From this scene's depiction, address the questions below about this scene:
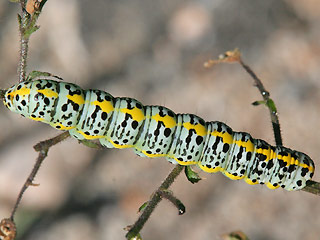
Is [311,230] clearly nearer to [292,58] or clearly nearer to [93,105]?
[292,58]

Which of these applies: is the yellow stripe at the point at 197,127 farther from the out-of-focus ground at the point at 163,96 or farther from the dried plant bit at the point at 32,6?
the out-of-focus ground at the point at 163,96

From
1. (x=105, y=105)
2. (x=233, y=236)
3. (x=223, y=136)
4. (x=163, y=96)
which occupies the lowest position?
(x=233, y=236)

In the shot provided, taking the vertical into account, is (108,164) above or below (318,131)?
below

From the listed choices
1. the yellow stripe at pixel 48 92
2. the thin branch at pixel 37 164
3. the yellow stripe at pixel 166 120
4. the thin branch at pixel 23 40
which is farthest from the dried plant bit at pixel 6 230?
the yellow stripe at pixel 166 120

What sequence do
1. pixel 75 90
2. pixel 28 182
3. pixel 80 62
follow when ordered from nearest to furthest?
pixel 28 182, pixel 75 90, pixel 80 62

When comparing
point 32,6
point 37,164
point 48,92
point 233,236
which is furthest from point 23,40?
point 233,236

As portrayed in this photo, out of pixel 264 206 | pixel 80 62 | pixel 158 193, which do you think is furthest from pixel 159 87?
pixel 158 193

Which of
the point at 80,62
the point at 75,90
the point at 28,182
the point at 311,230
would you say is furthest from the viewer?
the point at 80,62

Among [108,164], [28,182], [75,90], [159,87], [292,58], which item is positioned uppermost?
[292,58]

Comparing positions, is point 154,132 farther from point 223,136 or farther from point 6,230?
point 6,230
